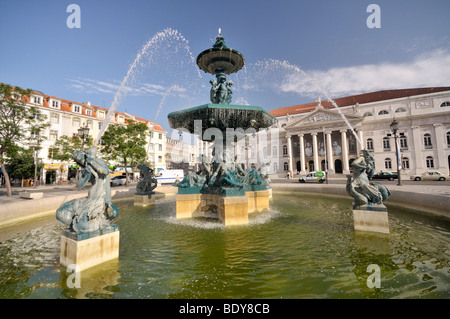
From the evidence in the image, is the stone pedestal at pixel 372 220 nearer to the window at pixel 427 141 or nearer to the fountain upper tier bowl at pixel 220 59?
the fountain upper tier bowl at pixel 220 59

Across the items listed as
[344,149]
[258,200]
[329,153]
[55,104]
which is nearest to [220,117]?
[258,200]

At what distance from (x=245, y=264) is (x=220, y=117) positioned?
492 centimetres

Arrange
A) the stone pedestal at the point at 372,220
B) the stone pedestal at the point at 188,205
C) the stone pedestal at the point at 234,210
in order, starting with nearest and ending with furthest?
1. the stone pedestal at the point at 372,220
2. the stone pedestal at the point at 234,210
3. the stone pedestal at the point at 188,205

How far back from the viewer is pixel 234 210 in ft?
21.1

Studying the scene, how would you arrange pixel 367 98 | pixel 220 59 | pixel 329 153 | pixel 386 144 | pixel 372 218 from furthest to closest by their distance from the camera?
pixel 367 98 → pixel 329 153 → pixel 386 144 → pixel 220 59 → pixel 372 218

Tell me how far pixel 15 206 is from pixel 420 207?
15.5m

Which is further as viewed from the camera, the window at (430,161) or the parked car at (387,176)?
the window at (430,161)

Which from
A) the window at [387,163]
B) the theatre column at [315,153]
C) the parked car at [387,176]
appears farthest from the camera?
the theatre column at [315,153]

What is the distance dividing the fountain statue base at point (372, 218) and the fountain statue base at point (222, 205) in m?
3.12

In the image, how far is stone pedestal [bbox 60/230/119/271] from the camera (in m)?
3.20

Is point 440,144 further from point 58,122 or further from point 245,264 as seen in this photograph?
point 58,122

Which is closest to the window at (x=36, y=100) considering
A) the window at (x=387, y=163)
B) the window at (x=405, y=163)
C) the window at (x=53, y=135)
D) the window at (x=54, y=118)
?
the window at (x=54, y=118)

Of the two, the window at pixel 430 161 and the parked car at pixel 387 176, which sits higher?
the window at pixel 430 161

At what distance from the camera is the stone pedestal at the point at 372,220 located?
502 cm
